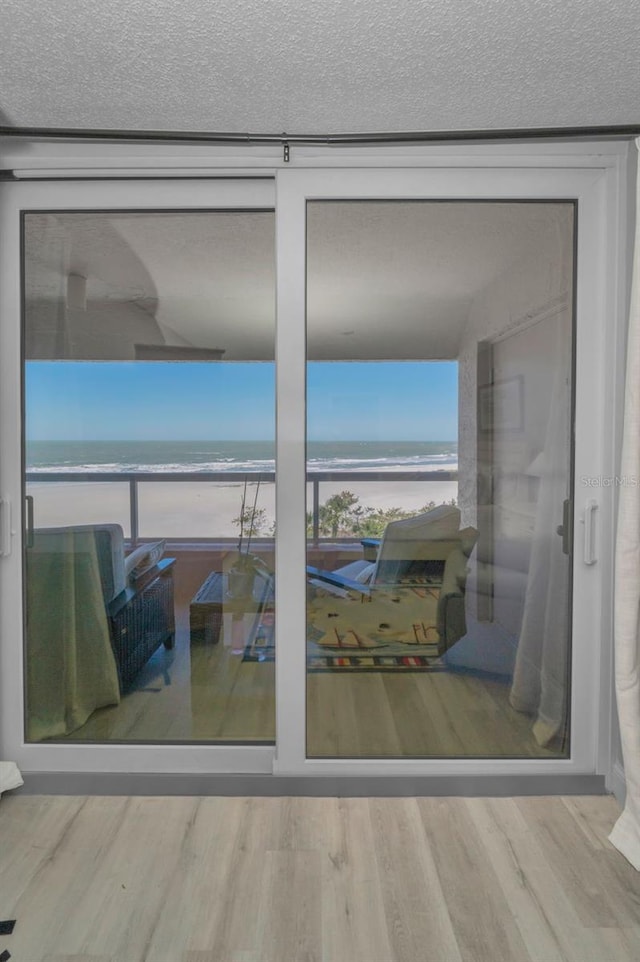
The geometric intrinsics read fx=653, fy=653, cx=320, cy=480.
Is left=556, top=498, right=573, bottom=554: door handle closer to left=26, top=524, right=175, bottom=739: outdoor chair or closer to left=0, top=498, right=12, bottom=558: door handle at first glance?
left=26, top=524, right=175, bottom=739: outdoor chair

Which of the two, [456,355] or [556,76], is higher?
[556,76]

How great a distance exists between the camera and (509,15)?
1.73m

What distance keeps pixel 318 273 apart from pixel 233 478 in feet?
2.82

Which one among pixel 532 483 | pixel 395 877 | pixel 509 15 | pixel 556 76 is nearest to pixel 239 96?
pixel 509 15

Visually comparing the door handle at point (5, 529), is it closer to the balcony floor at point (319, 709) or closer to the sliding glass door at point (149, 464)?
the sliding glass door at point (149, 464)

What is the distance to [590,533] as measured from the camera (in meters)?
2.53

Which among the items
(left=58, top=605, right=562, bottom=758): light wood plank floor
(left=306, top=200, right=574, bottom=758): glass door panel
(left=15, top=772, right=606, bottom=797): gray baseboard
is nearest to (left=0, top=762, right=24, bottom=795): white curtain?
(left=15, top=772, right=606, bottom=797): gray baseboard

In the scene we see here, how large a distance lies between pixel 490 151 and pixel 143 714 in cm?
258

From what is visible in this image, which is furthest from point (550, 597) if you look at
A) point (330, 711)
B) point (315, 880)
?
point (315, 880)

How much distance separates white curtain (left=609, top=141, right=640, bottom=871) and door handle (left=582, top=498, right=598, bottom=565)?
0.29m

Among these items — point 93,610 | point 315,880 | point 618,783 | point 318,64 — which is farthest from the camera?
point 93,610

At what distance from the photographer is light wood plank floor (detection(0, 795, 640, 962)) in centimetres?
181

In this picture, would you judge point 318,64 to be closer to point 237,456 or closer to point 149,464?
point 237,456

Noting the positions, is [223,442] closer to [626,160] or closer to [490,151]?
[490,151]
